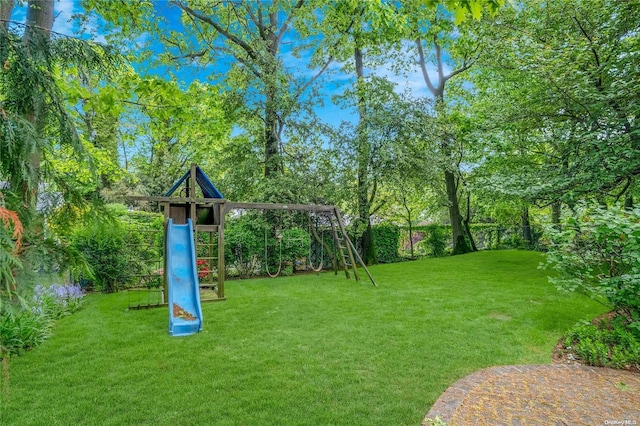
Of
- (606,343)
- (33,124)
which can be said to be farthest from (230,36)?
(606,343)

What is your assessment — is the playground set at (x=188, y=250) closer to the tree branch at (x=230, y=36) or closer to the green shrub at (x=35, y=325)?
the green shrub at (x=35, y=325)

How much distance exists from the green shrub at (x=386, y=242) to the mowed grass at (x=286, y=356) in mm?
5418

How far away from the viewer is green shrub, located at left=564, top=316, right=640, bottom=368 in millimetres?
3379

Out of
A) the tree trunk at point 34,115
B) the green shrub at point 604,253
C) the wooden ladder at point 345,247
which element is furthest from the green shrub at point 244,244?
the tree trunk at point 34,115

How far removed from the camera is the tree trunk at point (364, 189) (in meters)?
10.4

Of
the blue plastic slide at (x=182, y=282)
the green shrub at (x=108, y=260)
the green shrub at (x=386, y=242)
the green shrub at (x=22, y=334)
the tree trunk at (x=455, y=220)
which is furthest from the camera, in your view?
the tree trunk at (x=455, y=220)

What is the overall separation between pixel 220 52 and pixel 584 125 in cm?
983

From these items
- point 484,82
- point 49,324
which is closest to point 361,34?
point 484,82

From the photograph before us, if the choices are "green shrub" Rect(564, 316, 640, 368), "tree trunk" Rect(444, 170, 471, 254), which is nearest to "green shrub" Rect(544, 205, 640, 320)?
"green shrub" Rect(564, 316, 640, 368)

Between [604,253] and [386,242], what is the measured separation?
854cm

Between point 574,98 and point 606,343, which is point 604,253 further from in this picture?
point 574,98

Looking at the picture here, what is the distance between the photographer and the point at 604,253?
3754 millimetres

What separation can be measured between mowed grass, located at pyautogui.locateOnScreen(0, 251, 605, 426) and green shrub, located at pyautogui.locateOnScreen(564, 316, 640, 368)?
0.30 metres

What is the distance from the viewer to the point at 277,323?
491cm
